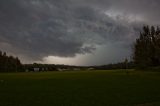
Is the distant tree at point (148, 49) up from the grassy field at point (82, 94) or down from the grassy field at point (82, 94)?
up

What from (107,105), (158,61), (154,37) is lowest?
(107,105)

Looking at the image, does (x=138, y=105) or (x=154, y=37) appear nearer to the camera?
(x=138, y=105)

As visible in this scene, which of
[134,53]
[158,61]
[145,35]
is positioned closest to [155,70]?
[158,61]

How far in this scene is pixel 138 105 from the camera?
2009cm

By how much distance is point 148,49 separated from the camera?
4220 inches

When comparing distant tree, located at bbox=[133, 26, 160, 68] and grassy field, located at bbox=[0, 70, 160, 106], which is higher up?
distant tree, located at bbox=[133, 26, 160, 68]

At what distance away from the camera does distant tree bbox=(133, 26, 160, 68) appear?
10494cm

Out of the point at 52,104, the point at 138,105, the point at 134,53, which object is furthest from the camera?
the point at 134,53

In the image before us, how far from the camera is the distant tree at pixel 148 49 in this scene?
104938 mm

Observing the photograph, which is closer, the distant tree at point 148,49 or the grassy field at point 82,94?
the grassy field at point 82,94

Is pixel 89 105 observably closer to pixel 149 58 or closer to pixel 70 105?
pixel 70 105

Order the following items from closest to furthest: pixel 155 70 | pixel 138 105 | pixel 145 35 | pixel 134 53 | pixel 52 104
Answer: pixel 138 105
pixel 52 104
pixel 155 70
pixel 134 53
pixel 145 35

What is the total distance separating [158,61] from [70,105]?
296ft

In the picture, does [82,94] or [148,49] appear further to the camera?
[148,49]
